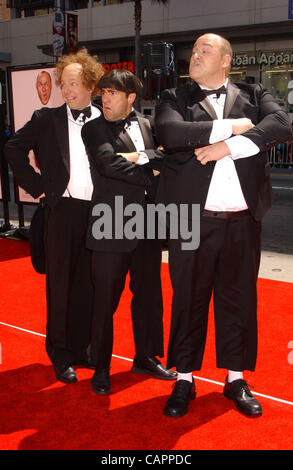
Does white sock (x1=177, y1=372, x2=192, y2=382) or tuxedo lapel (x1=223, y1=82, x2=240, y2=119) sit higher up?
tuxedo lapel (x1=223, y1=82, x2=240, y2=119)

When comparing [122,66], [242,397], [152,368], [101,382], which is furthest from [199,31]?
[242,397]

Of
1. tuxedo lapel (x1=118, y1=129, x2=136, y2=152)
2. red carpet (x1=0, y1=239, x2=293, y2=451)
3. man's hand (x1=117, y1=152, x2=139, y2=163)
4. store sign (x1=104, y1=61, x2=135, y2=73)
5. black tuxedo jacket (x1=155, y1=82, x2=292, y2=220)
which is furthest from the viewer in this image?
store sign (x1=104, y1=61, x2=135, y2=73)

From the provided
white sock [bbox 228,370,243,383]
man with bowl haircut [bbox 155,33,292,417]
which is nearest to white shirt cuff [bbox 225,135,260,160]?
man with bowl haircut [bbox 155,33,292,417]

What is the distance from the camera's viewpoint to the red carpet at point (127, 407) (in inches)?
108

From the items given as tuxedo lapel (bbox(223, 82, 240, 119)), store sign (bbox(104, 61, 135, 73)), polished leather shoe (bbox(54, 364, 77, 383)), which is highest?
store sign (bbox(104, 61, 135, 73))

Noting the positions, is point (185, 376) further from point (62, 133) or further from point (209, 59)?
point (209, 59)

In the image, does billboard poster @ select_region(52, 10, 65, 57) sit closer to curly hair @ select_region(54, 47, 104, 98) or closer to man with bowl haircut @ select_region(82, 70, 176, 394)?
curly hair @ select_region(54, 47, 104, 98)

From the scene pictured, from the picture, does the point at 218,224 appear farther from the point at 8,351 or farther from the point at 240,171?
the point at 8,351

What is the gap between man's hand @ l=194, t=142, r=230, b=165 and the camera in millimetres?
2793

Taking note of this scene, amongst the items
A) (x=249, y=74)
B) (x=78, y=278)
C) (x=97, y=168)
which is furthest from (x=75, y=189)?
(x=249, y=74)

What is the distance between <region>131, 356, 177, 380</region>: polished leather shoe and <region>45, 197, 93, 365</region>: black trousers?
1.18 feet

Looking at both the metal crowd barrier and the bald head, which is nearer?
the bald head

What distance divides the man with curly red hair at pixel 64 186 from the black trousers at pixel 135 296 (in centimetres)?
28

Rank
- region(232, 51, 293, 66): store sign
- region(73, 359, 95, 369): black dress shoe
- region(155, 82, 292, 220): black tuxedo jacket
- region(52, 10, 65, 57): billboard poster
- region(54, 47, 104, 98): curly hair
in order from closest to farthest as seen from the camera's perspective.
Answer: region(155, 82, 292, 220): black tuxedo jacket, region(54, 47, 104, 98): curly hair, region(73, 359, 95, 369): black dress shoe, region(232, 51, 293, 66): store sign, region(52, 10, 65, 57): billboard poster
